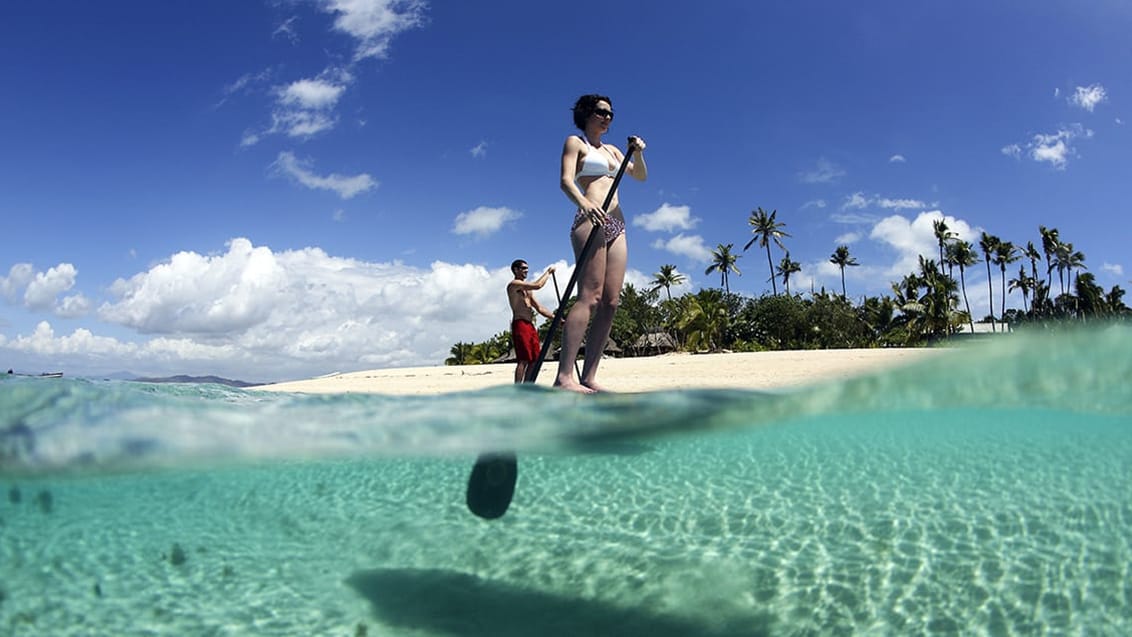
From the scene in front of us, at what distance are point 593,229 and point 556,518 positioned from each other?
94.1 inches

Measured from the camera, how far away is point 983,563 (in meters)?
4.42

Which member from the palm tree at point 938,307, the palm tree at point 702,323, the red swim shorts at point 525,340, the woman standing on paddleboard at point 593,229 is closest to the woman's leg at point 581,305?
the woman standing on paddleboard at point 593,229

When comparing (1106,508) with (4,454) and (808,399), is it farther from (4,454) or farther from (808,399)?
(4,454)

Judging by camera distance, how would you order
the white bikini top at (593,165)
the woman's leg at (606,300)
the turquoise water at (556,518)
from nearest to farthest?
the turquoise water at (556,518)
the woman's leg at (606,300)
the white bikini top at (593,165)

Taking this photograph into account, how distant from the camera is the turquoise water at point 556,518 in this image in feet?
13.3

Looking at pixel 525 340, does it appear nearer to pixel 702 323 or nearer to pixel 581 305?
pixel 581 305

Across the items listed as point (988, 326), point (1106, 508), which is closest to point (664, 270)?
point (988, 326)

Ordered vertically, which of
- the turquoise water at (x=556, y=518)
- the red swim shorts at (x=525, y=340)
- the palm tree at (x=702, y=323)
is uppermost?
the palm tree at (x=702, y=323)

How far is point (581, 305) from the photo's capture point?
15.2 feet

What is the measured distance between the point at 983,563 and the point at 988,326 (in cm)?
7644

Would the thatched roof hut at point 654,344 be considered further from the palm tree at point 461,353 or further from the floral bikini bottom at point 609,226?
the floral bikini bottom at point 609,226

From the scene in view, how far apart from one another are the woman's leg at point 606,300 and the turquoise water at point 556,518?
55cm

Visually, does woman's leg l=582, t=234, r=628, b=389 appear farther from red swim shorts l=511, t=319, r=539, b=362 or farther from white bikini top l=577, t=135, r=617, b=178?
red swim shorts l=511, t=319, r=539, b=362

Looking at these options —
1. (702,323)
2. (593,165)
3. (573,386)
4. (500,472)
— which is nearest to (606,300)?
(573,386)
